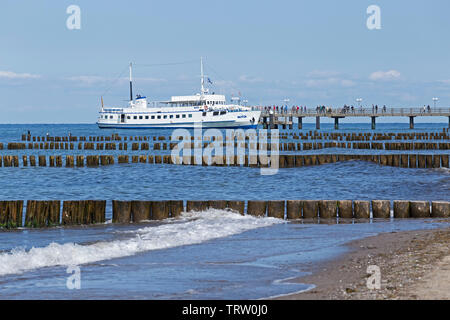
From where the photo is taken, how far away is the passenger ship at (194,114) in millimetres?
117875

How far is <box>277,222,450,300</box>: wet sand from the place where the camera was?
929cm

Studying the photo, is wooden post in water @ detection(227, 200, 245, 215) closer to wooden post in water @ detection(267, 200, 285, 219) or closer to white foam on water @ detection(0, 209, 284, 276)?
white foam on water @ detection(0, 209, 284, 276)

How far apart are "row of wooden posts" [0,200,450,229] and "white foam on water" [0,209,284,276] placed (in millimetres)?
386

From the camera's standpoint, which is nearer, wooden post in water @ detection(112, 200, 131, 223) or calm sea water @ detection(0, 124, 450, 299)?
calm sea water @ detection(0, 124, 450, 299)

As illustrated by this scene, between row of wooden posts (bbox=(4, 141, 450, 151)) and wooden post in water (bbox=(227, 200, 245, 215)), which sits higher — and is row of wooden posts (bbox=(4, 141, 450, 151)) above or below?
below

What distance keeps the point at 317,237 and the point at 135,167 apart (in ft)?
107

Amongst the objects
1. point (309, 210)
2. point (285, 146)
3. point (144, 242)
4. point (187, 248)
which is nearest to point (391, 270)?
point (187, 248)

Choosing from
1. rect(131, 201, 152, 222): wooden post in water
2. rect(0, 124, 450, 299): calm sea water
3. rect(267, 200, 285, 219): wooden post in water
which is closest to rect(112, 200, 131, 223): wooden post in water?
rect(131, 201, 152, 222): wooden post in water

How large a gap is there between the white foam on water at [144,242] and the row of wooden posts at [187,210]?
0.39 meters

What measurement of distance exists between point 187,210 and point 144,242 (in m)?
4.63

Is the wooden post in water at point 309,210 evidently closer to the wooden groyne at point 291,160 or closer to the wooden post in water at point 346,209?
the wooden post in water at point 346,209

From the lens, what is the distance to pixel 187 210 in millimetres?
19766
